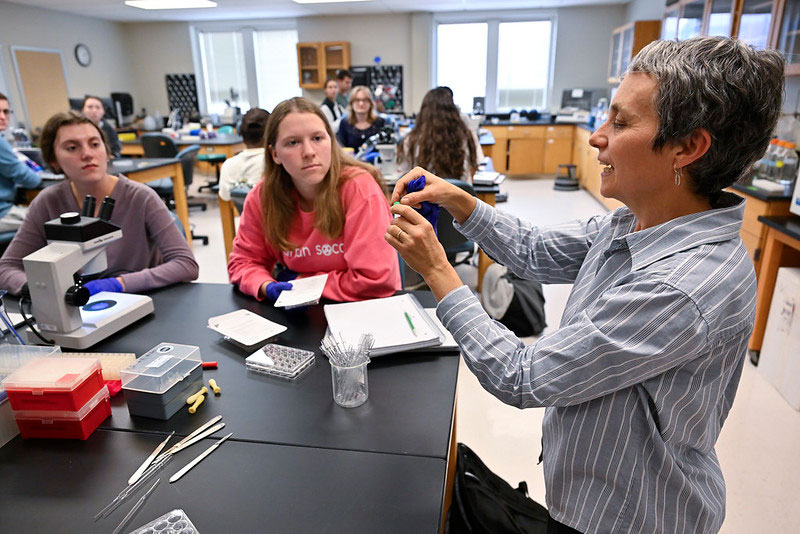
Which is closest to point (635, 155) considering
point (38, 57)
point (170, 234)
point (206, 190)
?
point (170, 234)

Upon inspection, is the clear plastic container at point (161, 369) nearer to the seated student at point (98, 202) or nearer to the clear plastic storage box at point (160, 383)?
the clear plastic storage box at point (160, 383)

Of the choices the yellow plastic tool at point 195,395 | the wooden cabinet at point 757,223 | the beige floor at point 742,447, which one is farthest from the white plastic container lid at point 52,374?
the wooden cabinet at point 757,223

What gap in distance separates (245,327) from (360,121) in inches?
157

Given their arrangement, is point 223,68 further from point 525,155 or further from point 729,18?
point 729,18

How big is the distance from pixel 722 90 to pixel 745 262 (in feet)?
0.85

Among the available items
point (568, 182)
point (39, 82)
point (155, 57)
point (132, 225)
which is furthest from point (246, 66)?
point (132, 225)

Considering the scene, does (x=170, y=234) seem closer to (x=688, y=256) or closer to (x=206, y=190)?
(x=688, y=256)

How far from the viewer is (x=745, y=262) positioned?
788mm

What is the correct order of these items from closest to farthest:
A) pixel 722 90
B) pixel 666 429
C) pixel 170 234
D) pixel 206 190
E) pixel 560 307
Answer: pixel 722 90
pixel 666 429
pixel 170 234
pixel 560 307
pixel 206 190

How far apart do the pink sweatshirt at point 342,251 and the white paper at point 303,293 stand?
2.6 inches

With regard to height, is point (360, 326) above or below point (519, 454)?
above

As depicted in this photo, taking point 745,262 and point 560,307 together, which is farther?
point 560,307

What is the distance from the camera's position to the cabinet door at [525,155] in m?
7.50

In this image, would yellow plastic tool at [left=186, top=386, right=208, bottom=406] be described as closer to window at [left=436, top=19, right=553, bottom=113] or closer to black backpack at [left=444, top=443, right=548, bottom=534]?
black backpack at [left=444, top=443, right=548, bottom=534]
